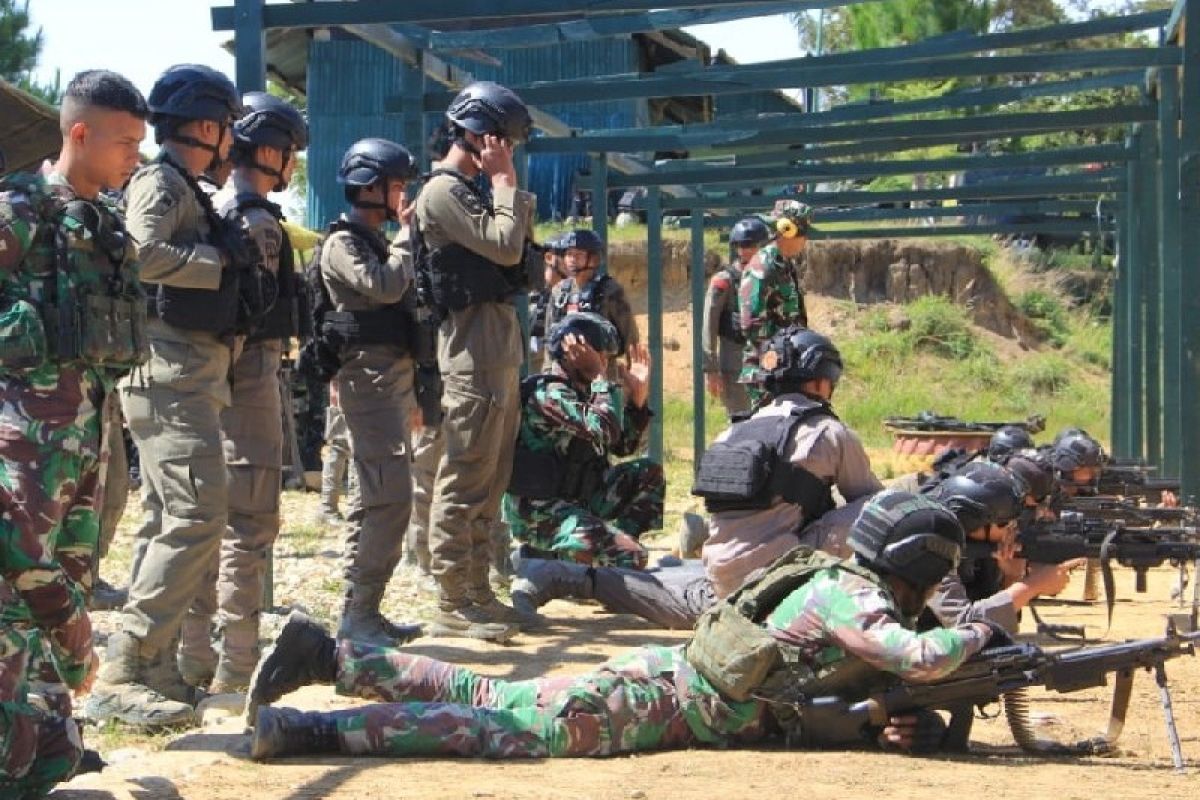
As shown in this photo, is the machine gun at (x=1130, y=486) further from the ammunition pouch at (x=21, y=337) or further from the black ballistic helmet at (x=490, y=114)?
the ammunition pouch at (x=21, y=337)

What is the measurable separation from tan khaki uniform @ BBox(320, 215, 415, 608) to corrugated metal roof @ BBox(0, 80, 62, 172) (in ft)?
15.9

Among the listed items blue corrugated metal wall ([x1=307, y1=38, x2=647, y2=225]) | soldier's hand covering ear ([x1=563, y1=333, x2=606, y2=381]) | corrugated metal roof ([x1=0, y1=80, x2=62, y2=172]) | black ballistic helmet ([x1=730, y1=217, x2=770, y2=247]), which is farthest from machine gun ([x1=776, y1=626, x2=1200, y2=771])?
blue corrugated metal wall ([x1=307, y1=38, x2=647, y2=225])

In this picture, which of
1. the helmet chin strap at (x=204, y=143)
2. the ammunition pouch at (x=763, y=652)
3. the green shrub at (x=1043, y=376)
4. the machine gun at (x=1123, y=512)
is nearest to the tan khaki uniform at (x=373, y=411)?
the helmet chin strap at (x=204, y=143)

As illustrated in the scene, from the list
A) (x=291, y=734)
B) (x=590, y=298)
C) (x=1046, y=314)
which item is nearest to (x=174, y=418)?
(x=291, y=734)

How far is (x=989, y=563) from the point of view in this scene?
25.8ft

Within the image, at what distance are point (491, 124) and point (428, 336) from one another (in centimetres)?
97

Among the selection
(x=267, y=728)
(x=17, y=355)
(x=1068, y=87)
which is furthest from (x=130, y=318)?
(x=1068, y=87)

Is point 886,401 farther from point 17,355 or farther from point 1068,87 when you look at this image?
point 17,355

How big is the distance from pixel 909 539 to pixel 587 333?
384cm

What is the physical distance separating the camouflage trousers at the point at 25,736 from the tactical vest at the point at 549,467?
4604 millimetres

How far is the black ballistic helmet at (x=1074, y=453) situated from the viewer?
10969 millimetres

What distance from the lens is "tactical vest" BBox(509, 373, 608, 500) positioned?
31.4ft

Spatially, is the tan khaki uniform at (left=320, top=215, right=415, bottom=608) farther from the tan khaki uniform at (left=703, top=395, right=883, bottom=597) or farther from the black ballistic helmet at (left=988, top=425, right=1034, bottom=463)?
the black ballistic helmet at (left=988, top=425, right=1034, bottom=463)

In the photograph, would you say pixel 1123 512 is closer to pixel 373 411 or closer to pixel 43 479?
pixel 373 411
